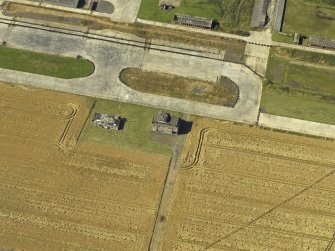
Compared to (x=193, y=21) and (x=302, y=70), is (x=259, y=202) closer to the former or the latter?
(x=302, y=70)

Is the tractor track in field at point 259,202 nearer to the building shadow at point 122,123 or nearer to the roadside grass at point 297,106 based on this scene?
the building shadow at point 122,123

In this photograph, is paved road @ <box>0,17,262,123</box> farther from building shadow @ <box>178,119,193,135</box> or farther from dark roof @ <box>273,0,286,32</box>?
dark roof @ <box>273,0,286,32</box>

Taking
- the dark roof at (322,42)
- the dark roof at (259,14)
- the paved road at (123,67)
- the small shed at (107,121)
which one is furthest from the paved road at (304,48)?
the small shed at (107,121)

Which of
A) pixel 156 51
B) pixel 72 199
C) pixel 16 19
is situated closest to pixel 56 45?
A: pixel 16 19

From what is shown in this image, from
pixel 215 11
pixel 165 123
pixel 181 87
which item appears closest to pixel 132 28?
pixel 181 87

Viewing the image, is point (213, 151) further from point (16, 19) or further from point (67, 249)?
point (16, 19)

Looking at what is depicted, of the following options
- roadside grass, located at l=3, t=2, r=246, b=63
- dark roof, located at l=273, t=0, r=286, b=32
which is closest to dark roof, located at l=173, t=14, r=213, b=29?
roadside grass, located at l=3, t=2, r=246, b=63
